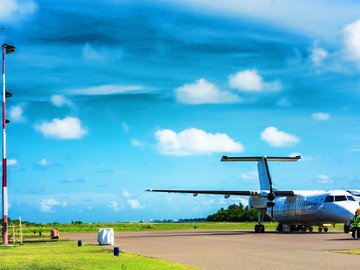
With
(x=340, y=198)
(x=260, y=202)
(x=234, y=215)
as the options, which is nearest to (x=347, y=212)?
(x=340, y=198)

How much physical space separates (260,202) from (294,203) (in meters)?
2.97

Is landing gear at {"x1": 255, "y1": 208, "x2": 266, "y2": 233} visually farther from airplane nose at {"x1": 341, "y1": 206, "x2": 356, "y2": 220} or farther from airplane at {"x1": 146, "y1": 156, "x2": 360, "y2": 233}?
airplane nose at {"x1": 341, "y1": 206, "x2": 356, "y2": 220}

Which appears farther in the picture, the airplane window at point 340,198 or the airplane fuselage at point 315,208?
the airplane window at point 340,198

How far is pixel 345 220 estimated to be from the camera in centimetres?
4059

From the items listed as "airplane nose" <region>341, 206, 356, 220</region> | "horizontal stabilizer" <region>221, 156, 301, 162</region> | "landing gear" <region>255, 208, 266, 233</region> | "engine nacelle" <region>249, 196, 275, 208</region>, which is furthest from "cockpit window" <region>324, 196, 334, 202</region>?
"horizontal stabilizer" <region>221, 156, 301, 162</region>

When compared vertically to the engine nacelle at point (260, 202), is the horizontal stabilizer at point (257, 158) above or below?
above

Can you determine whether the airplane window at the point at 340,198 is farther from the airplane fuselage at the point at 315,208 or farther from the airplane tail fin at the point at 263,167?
the airplane tail fin at the point at 263,167

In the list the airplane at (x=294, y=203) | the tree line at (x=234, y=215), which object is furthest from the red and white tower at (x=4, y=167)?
the tree line at (x=234, y=215)

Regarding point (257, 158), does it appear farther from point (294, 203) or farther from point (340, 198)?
point (340, 198)

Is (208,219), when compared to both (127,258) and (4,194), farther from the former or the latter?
(127,258)

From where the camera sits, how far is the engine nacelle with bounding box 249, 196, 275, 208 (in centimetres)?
4666

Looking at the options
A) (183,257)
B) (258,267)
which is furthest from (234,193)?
(258,267)

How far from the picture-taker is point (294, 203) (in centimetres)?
4662

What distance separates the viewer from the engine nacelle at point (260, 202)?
153 ft
